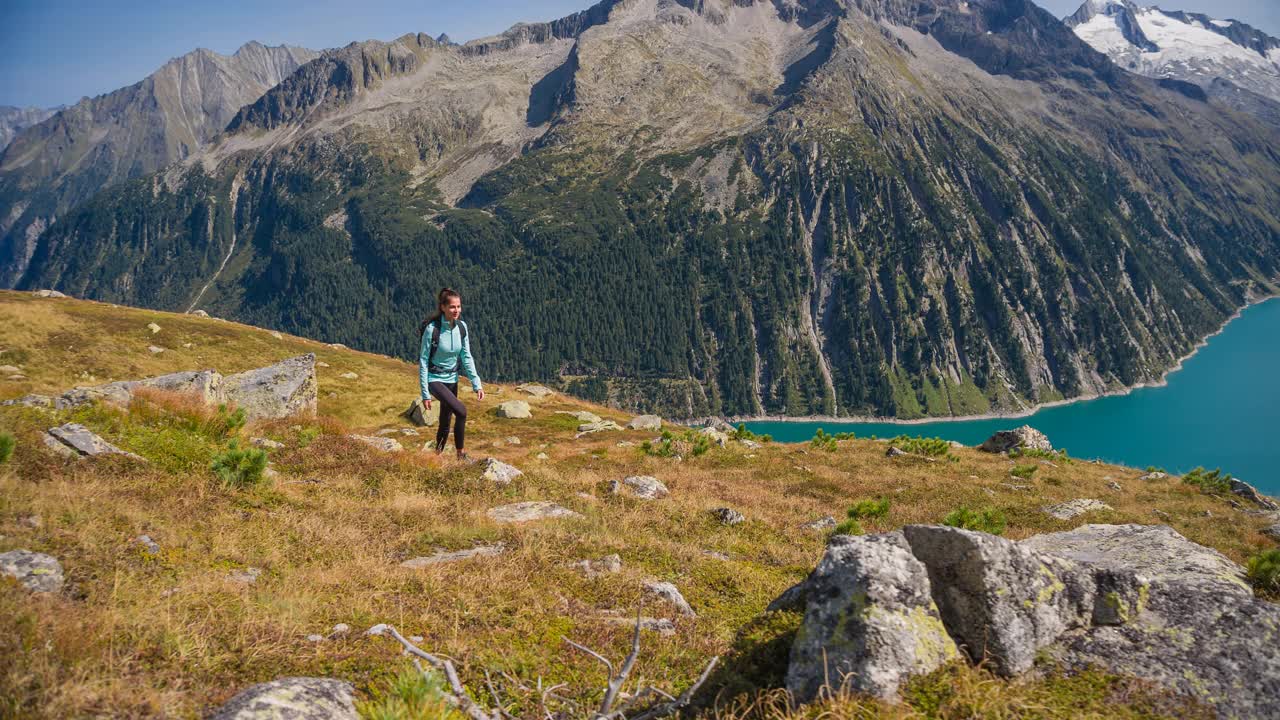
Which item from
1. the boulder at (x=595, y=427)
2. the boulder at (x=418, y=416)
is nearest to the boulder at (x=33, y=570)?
the boulder at (x=418, y=416)

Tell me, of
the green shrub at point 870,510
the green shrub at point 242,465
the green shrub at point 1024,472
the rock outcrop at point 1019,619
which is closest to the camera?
the rock outcrop at point 1019,619

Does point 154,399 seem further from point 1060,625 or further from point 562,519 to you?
point 1060,625

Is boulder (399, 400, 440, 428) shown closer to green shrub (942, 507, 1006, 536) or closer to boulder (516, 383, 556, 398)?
boulder (516, 383, 556, 398)

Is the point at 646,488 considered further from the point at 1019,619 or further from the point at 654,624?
the point at 1019,619

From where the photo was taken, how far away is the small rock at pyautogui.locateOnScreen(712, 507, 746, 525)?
50.6ft

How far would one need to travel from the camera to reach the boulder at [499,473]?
16.6 metres

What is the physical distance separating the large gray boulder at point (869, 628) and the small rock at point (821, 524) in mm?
9863

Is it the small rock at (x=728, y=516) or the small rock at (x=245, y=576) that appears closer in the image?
the small rock at (x=245, y=576)

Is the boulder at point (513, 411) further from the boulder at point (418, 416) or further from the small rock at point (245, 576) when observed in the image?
the small rock at point (245, 576)

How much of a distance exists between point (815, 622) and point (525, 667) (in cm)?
314

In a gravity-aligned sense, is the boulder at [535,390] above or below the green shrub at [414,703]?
below

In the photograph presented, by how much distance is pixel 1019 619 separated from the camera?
19.9ft

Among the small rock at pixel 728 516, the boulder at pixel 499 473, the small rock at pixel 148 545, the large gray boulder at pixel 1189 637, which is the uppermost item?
the small rock at pixel 148 545

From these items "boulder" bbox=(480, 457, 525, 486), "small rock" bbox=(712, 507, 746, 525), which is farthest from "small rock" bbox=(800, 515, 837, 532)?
"boulder" bbox=(480, 457, 525, 486)
